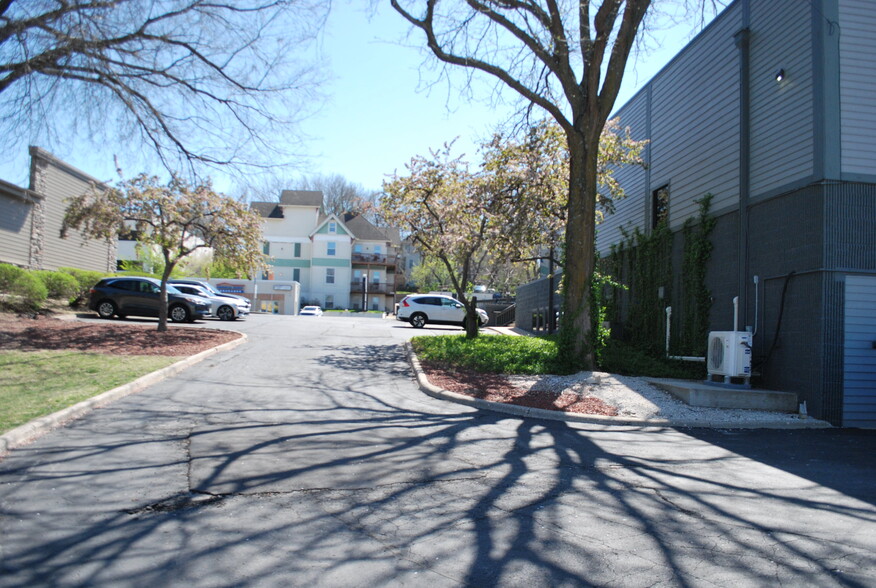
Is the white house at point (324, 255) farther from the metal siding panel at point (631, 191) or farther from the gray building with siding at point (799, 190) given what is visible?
the gray building with siding at point (799, 190)

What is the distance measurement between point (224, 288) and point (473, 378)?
35189 millimetres

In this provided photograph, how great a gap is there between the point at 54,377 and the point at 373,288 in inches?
1857

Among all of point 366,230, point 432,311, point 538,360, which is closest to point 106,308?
point 432,311

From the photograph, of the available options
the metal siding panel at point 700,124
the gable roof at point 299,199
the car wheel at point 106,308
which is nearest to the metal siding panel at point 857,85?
the metal siding panel at point 700,124

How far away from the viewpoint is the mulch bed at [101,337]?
13508 millimetres

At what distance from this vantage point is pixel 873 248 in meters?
9.34

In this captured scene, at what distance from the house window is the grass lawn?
11.8 metres

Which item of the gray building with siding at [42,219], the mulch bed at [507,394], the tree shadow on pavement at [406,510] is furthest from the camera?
the gray building with siding at [42,219]

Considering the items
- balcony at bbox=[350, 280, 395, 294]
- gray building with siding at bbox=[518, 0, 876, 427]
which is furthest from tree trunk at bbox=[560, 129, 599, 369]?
balcony at bbox=[350, 280, 395, 294]

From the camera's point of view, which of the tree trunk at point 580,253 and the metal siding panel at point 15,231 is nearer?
the tree trunk at point 580,253

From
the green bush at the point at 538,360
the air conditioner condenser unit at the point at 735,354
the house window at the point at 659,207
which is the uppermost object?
the house window at the point at 659,207

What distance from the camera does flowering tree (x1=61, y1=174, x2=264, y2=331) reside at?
1627cm

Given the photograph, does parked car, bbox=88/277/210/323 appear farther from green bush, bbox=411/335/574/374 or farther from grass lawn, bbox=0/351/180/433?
green bush, bbox=411/335/574/374

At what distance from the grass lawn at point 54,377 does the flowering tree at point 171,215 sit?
4852 millimetres
